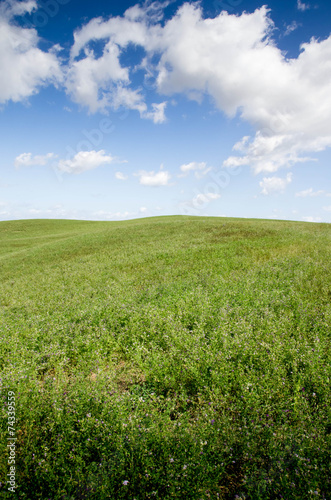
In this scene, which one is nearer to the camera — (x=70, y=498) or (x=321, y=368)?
(x=70, y=498)

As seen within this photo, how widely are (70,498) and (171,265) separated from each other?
13051 mm

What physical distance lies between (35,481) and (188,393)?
292 centimetres

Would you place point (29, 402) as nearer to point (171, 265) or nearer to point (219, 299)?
point (219, 299)

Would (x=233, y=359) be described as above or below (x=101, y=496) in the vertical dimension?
above

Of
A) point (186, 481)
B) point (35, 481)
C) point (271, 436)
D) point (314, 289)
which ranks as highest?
point (314, 289)

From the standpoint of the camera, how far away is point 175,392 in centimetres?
526

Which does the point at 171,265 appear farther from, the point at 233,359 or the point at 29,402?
the point at 29,402

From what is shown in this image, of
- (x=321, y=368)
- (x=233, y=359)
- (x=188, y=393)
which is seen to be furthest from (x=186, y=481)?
(x=321, y=368)

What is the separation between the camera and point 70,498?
3262mm

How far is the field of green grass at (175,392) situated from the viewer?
3.51m

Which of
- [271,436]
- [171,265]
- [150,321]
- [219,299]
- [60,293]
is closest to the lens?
[271,436]

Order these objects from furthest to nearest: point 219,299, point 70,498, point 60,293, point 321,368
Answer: point 60,293, point 219,299, point 321,368, point 70,498

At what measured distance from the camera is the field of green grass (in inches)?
138

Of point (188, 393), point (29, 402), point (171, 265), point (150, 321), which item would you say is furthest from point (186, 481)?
point (171, 265)
